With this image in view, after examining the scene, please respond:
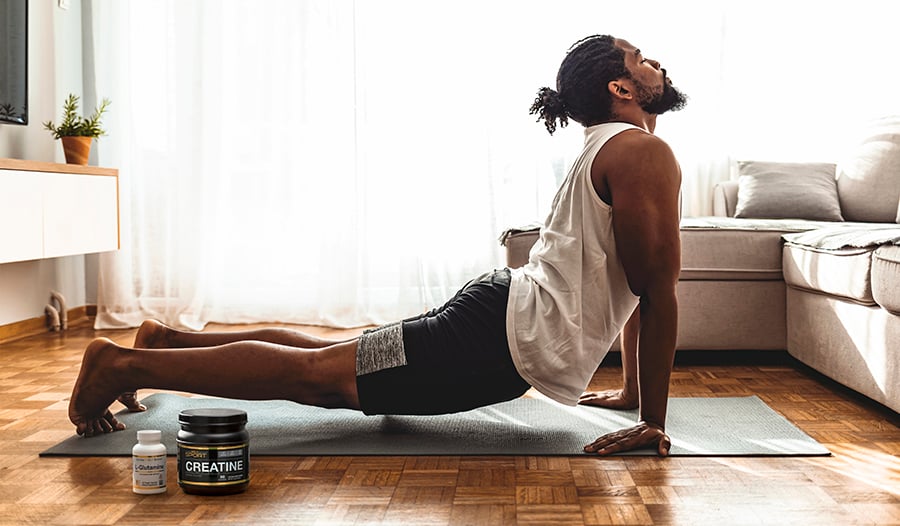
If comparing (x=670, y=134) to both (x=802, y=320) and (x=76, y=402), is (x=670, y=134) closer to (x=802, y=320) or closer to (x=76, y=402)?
(x=802, y=320)

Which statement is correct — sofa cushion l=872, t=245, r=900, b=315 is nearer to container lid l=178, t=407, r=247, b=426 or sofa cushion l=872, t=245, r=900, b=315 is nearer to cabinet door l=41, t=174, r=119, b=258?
container lid l=178, t=407, r=247, b=426

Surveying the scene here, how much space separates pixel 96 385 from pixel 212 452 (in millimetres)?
497

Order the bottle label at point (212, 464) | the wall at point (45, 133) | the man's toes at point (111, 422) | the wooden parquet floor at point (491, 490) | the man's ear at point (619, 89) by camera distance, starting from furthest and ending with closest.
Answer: the wall at point (45, 133)
the man's toes at point (111, 422)
the man's ear at point (619, 89)
the bottle label at point (212, 464)
the wooden parquet floor at point (491, 490)

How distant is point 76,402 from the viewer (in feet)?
7.20

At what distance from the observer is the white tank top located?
2.06m

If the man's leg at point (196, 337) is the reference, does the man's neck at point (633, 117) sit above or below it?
above

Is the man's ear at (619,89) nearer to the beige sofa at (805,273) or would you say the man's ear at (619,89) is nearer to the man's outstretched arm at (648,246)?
the man's outstretched arm at (648,246)

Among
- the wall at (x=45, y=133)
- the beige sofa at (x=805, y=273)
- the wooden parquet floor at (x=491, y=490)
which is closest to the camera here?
the wooden parquet floor at (x=491, y=490)

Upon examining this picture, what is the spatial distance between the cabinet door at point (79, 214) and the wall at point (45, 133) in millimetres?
319

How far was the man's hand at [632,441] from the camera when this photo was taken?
2.11m

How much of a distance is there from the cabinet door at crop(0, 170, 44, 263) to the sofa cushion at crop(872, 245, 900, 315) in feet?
9.19

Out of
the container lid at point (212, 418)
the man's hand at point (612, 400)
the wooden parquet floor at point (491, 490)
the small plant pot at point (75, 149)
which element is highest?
the small plant pot at point (75, 149)

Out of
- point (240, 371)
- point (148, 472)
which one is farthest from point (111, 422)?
point (148, 472)

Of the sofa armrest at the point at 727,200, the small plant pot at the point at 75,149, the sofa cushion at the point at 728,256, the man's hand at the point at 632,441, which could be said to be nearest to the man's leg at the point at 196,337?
the man's hand at the point at 632,441
